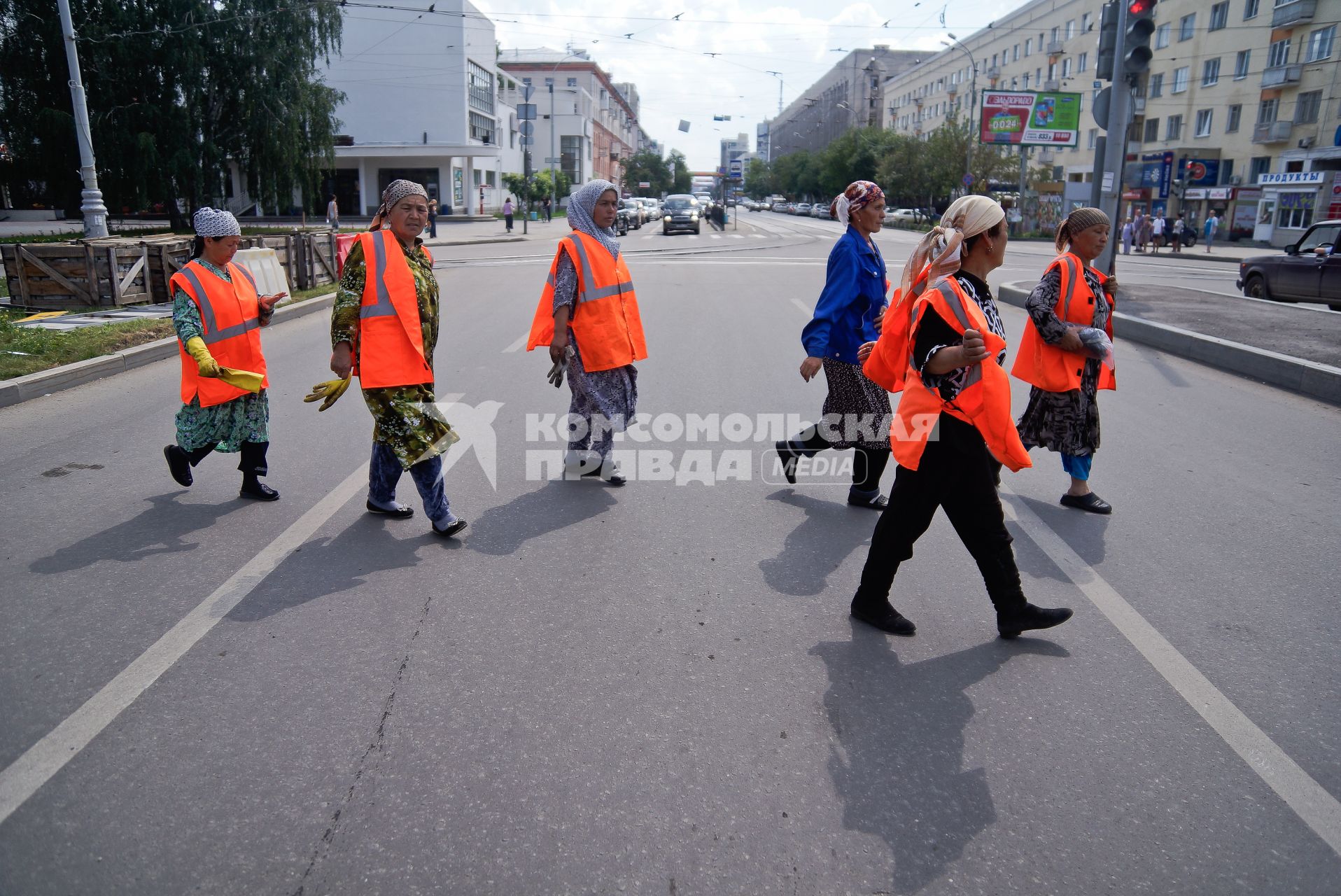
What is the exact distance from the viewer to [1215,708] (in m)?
3.18

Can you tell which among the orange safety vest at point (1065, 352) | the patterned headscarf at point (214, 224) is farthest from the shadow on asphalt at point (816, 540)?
the patterned headscarf at point (214, 224)

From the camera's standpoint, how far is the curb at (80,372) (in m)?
7.78

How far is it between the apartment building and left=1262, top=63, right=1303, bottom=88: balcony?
0.18ft

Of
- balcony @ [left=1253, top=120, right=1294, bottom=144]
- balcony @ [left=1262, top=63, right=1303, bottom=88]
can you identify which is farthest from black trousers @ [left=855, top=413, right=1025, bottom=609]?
balcony @ [left=1262, top=63, right=1303, bottom=88]

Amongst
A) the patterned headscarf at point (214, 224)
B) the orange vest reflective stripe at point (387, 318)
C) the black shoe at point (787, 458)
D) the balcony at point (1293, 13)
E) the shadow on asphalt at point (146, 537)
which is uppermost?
the balcony at point (1293, 13)

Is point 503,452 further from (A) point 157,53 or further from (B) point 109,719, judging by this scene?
(A) point 157,53

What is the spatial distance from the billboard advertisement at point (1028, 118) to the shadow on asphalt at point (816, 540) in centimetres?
4640

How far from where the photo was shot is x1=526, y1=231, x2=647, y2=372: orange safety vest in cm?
518

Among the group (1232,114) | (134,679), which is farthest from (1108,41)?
(1232,114)

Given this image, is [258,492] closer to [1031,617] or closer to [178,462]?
[178,462]

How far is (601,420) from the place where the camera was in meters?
5.56

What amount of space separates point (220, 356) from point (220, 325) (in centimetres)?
17

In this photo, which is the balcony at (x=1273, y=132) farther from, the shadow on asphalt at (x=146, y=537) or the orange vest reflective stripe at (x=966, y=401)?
the shadow on asphalt at (x=146, y=537)

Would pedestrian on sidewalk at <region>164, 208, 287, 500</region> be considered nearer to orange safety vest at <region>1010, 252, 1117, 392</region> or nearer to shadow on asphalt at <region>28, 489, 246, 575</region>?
shadow on asphalt at <region>28, 489, 246, 575</region>
